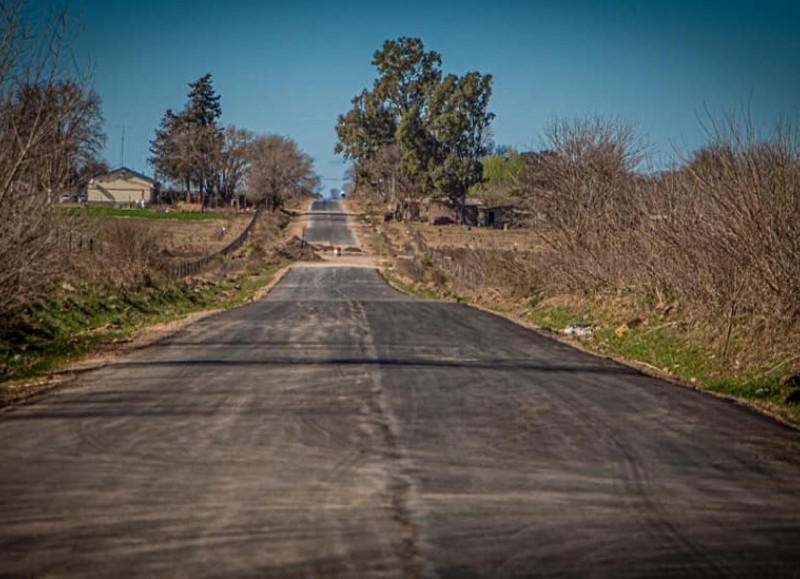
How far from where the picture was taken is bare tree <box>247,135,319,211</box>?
124 meters

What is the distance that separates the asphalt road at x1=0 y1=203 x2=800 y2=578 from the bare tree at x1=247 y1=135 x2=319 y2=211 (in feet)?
354

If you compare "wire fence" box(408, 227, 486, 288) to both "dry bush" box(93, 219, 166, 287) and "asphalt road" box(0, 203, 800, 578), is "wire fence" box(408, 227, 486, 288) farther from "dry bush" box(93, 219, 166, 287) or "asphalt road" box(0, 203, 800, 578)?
"asphalt road" box(0, 203, 800, 578)

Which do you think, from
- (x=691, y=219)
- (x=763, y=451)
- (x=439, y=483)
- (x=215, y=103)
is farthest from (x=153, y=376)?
(x=215, y=103)

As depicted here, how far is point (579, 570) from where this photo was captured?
666cm

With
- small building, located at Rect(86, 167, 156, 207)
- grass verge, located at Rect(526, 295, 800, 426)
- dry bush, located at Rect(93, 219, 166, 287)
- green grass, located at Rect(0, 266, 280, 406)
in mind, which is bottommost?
green grass, located at Rect(0, 266, 280, 406)

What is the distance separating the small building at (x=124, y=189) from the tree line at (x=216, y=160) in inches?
159

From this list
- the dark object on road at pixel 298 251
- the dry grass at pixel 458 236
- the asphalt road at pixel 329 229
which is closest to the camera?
the dark object on road at pixel 298 251

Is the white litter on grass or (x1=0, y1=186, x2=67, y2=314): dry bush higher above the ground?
(x1=0, y1=186, x2=67, y2=314): dry bush

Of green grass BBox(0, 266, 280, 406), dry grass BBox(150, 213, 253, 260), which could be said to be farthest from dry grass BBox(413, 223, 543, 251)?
green grass BBox(0, 266, 280, 406)

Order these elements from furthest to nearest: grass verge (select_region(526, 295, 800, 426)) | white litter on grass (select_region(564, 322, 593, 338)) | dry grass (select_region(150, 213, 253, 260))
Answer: dry grass (select_region(150, 213, 253, 260)) → white litter on grass (select_region(564, 322, 593, 338)) → grass verge (select_region(526, 295, 800, 426))

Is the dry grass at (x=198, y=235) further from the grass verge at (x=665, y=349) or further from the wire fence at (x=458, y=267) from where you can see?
the grass verge at (x=665, y=349)

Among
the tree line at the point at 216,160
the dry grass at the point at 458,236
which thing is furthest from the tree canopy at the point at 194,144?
the dry grass at the point at 458,236

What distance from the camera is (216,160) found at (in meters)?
130

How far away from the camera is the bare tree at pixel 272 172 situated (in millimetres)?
123875
